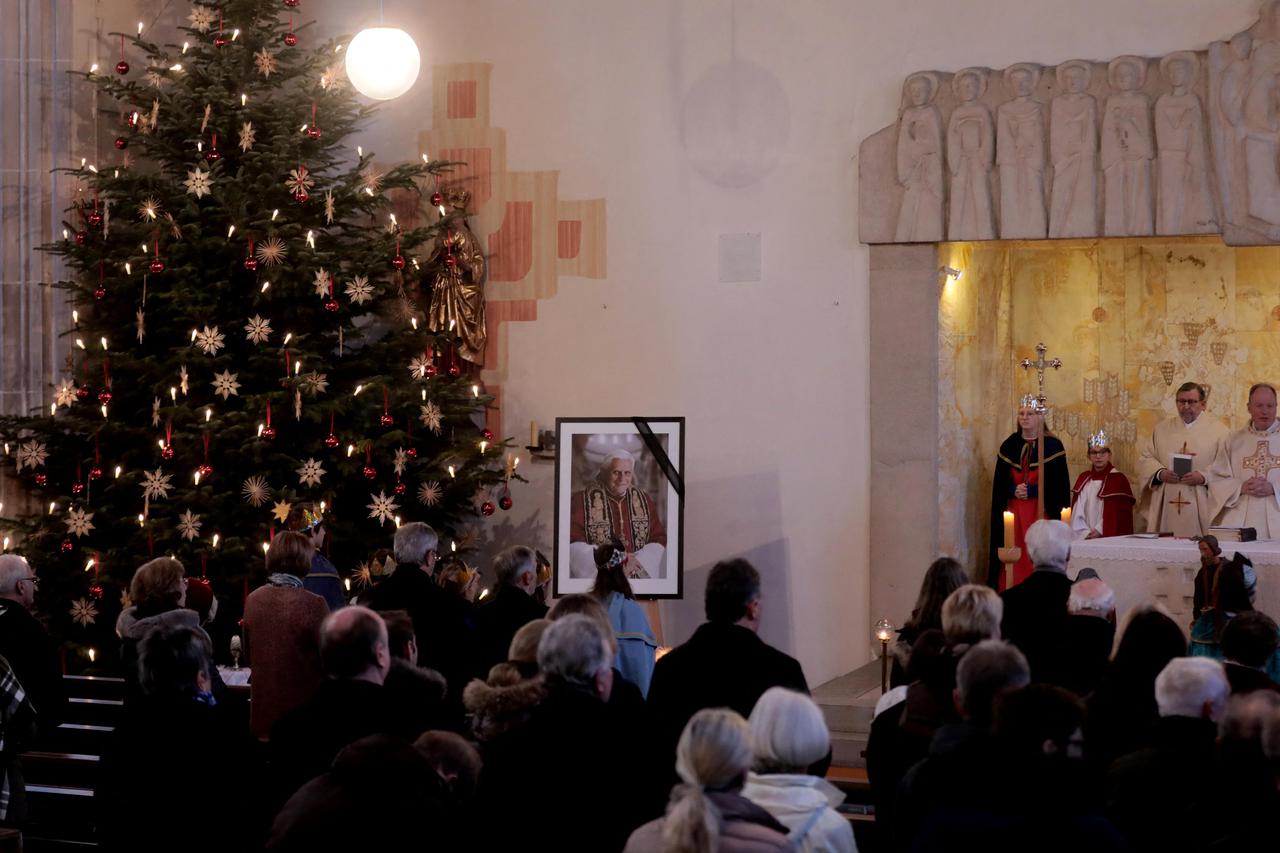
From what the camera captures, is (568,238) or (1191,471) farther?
(568,238)

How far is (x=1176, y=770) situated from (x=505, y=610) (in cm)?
291

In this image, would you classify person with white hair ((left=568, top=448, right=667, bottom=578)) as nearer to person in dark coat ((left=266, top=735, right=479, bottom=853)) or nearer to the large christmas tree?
the large christmas tree

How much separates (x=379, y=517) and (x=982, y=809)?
7.20 m

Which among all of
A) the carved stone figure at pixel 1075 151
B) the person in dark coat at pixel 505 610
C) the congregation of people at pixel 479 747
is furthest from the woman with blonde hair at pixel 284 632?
the carved stone figure at pixel 1075 151

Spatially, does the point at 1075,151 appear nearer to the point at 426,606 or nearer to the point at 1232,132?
the point at 1232,132

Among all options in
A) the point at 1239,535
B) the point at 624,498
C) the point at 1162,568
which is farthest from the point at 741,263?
the point at 1239,535

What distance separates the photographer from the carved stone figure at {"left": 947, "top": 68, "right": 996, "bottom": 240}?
998 cm

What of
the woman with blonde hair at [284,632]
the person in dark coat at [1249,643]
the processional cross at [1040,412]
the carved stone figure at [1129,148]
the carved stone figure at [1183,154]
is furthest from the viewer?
the processional cross at [1040,412]

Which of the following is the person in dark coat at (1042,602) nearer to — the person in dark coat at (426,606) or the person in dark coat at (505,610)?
the person in dark coat at (505,610)

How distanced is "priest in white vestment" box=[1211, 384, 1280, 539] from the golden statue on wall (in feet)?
16.7

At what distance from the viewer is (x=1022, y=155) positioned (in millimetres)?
9898

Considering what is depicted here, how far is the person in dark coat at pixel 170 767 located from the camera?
4410 millimetres

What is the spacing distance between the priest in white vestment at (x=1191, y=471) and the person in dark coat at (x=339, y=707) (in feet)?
23.3

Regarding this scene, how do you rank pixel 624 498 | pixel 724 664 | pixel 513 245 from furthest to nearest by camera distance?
pixel 513 245 → pixel 624 498 → pixel 724 664
